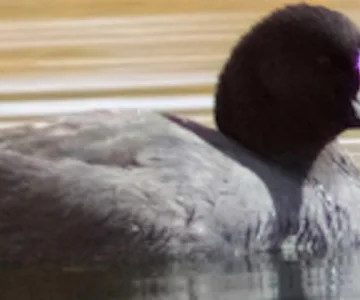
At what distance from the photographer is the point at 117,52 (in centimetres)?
1066

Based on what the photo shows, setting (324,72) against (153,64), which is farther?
(153,64)

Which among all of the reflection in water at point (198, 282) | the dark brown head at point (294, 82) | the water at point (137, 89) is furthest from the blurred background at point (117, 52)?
the reflection in water at point (198, 282)

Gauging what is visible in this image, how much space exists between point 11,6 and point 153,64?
2.35m

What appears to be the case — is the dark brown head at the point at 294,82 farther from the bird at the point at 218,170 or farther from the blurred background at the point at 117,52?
the blurred background at the point at 117,52

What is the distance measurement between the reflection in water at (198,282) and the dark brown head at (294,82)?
22.3 inches

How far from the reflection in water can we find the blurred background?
5.49 ft

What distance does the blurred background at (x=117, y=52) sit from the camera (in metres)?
9.33

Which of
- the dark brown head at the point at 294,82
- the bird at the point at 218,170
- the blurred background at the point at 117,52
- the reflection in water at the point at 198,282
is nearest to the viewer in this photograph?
the reflection in water at the point at 198,282

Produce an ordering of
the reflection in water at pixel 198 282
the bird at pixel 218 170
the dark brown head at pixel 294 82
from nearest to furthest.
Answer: the reflection in water at pixel 198 282 → the bird at pixel 218 170 → the dark brown head at pixel 294 82

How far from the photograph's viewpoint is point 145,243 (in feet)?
22.2

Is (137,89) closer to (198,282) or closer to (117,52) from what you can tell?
(117,52)

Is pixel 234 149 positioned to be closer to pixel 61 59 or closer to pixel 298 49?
pixel 298 49

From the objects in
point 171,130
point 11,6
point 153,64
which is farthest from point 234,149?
point 11,6

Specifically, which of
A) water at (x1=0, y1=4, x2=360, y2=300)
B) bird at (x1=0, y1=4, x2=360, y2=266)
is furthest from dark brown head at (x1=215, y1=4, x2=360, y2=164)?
water at (x1=0, y1=4, x2=360, y2=300)
